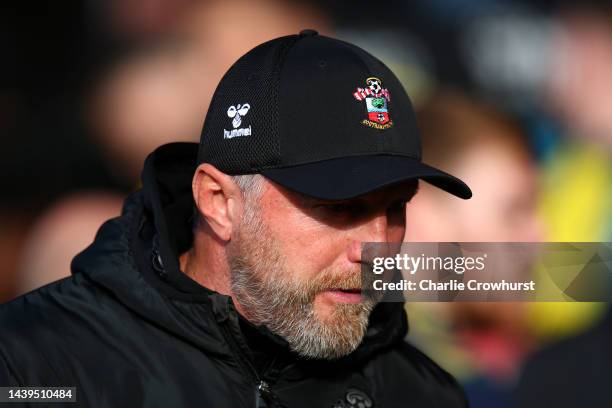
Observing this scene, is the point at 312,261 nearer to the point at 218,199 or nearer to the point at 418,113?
the point at 218,199

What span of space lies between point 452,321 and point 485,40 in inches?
43.1

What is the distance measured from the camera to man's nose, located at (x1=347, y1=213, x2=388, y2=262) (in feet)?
6.14

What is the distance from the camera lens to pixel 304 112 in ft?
6.13

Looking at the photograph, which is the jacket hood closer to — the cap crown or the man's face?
the man's face

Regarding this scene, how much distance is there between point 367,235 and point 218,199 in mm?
339

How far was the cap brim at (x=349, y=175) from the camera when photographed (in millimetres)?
1792

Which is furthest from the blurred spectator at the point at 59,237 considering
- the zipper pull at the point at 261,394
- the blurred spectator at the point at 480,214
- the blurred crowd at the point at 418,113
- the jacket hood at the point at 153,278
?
the zipper pull at the point at 261,394

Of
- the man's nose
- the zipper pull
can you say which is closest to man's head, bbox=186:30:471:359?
the man's nose

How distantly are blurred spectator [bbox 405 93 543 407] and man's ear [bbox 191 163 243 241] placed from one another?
5.24 ft

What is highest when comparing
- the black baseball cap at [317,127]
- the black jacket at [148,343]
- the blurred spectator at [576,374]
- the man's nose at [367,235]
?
the black baseball cap at [317,127]

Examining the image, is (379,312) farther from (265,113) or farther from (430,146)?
(430,146)

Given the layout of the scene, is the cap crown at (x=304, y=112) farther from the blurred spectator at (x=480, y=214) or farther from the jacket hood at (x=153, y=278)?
the blurred spectator at (x=480, y=214)

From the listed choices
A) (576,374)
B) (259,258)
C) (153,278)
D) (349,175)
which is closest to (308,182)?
(349,175)

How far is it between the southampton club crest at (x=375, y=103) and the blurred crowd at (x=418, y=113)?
1589mm
